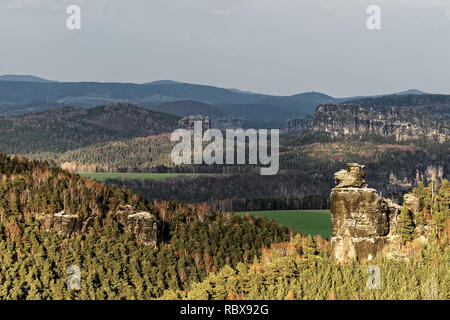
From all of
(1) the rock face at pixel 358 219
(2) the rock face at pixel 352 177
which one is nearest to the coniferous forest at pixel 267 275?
(1) the rock face at pixel 358 219

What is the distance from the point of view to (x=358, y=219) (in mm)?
160875

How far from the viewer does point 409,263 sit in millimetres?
157625

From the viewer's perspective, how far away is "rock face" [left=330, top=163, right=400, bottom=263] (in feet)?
527

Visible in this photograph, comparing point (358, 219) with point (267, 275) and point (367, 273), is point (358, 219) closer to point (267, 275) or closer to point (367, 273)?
point (367, 273)

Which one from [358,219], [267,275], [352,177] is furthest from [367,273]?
[267,275]

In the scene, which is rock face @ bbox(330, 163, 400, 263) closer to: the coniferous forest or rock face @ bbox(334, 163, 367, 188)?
rock face @ bbox(334, 163, 367, 188)

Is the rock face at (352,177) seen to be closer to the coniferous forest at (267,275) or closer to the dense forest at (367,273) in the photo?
the dense forest at (367,273)

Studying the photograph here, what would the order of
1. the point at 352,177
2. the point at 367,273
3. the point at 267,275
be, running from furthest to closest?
the point at 267,275
the point at 352,177
the point at 367,273

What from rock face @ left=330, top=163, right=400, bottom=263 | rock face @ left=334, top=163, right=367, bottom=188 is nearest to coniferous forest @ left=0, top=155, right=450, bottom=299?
rock face @ left=330, top=163, right=400, bottom=263

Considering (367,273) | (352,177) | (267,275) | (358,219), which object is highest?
(352,177)
